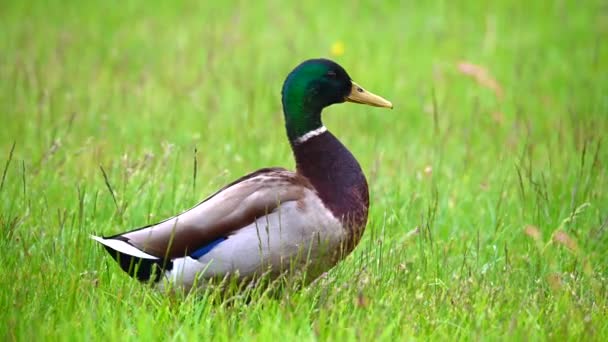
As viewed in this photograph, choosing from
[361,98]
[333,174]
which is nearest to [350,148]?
[361,98]

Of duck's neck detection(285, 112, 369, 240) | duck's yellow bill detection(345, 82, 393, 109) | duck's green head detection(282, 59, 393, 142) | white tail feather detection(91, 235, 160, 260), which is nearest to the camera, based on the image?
white tail feather detection(91, 235, 160, 260)

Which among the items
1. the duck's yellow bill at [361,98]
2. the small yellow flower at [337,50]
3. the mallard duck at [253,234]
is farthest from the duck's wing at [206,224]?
the small yellow flower at [337,50]

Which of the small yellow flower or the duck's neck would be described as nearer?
the duck's neck

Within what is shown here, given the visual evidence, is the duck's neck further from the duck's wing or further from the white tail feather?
the white tail feather

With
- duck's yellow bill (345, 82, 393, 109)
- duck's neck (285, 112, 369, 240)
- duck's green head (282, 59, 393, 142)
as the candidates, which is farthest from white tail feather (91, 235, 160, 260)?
duck's yellow bill (345, 82, 393, 109)

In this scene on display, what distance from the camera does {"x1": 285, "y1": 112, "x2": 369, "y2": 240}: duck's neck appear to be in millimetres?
4195

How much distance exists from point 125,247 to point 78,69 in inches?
188

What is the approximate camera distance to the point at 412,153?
692cm

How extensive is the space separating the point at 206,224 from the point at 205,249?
0.10 metres

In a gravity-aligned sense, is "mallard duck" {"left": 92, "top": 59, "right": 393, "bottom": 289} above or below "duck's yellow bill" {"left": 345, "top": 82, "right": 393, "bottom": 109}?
below

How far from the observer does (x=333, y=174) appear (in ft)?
14.1

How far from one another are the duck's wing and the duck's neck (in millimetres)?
139

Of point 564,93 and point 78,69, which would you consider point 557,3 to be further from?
point 78,69

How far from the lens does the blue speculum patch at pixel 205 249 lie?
402 cm
